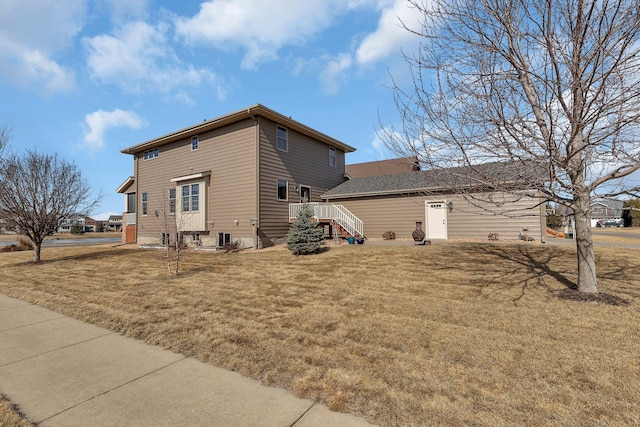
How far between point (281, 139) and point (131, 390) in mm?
14687

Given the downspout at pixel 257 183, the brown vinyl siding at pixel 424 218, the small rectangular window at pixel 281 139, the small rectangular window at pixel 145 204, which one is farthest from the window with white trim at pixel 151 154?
the brown vinyl siding at pixel 424 218

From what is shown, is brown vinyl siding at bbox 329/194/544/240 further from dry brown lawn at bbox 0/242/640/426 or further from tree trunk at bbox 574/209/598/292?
tree trunk at bbox 574/209/598/292

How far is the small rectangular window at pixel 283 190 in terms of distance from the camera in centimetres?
1638

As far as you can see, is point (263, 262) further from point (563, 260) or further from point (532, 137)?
point (563, 260)

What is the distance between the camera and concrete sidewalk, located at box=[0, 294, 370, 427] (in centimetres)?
251

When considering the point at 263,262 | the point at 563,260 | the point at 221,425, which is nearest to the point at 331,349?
the point at 221,425

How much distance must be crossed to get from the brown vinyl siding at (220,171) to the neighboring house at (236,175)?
5cm

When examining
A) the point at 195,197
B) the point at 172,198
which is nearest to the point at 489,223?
the point at 195,197

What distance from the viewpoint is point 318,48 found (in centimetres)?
1180

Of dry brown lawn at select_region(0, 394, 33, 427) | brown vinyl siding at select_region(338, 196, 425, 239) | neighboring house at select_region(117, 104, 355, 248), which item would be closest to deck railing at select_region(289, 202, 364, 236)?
brown vinyl siding at select_region(338, 196, 425, 239)

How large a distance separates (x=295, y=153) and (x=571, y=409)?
16.1 meters

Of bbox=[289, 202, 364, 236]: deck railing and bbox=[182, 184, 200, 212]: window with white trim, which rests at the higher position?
bbox=[182, 184, 200, 212]: window with white trim

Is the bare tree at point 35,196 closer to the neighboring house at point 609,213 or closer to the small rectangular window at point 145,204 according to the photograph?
the small rectangular window at point 145,204

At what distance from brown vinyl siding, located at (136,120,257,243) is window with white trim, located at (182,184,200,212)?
553mm
